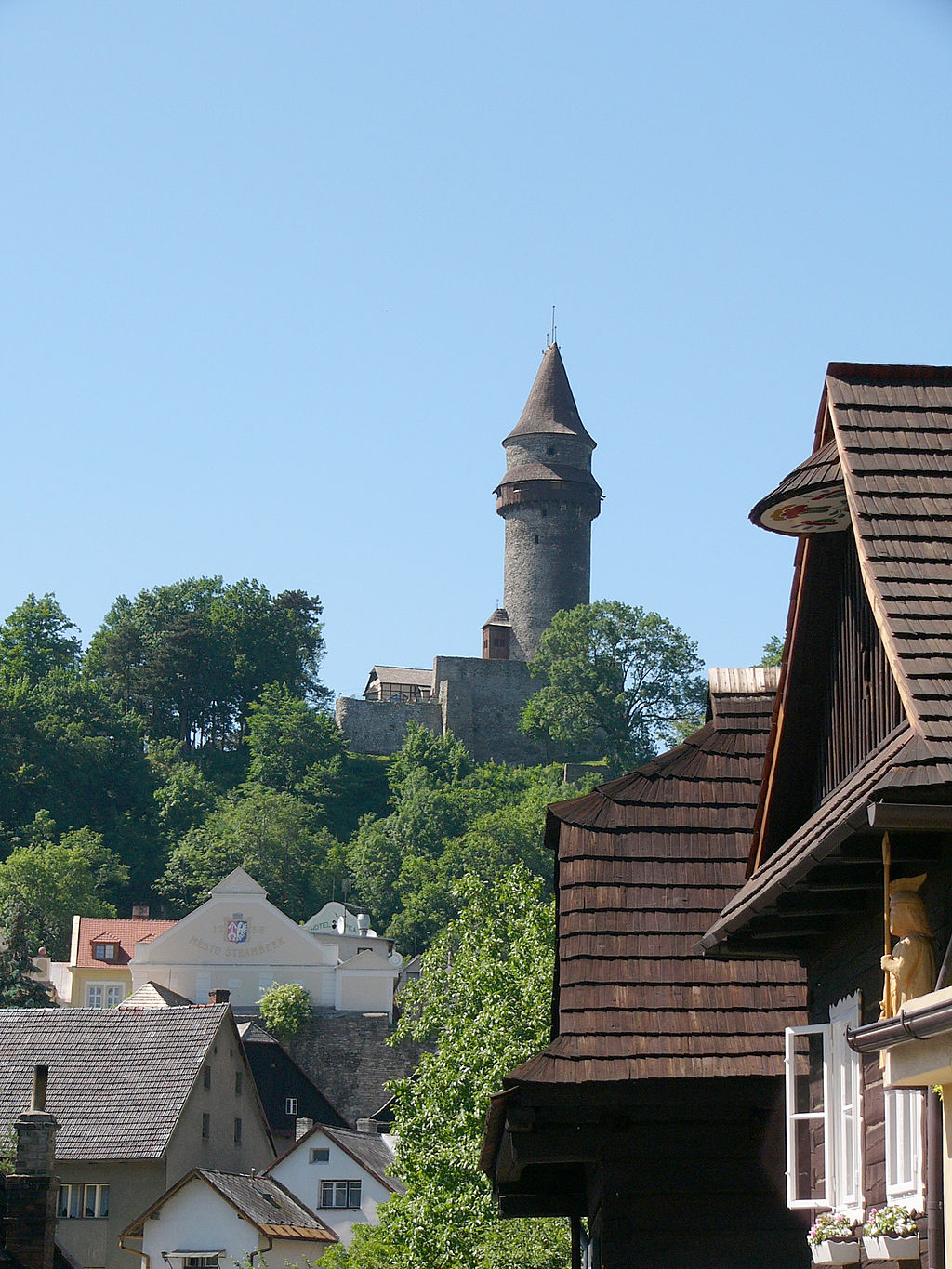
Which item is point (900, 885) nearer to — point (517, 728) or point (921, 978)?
point (921, 978)

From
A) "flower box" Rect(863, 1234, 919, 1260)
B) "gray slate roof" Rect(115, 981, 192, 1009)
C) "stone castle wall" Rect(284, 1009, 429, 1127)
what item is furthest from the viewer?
"gray slate roof" Rect(115, 981, 192, 1009)

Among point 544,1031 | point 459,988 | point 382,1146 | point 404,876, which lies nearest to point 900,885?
point 544,1031

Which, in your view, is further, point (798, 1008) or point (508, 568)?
point (508, 568)

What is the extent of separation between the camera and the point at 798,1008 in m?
11.0

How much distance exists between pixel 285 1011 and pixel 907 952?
217ft

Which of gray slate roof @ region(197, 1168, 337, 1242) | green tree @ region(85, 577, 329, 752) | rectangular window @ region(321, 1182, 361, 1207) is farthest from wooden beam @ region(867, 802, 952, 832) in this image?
green tree @ region(85, 577, 329, 752)

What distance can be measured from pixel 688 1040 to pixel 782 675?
2.29 m

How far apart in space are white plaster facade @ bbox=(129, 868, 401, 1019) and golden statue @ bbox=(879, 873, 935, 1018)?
231ft

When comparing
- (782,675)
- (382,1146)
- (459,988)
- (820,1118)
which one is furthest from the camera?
(382,1146)

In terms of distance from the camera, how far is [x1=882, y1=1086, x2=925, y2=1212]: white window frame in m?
7.48

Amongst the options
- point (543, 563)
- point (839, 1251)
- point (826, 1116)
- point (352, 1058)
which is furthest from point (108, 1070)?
point (543, 563)

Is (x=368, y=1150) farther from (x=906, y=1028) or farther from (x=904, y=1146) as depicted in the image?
(x=906, y=1028)

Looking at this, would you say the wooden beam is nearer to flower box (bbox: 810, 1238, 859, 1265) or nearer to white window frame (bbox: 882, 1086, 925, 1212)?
white window frame (bbox: 882, 1086, 925, 1212)

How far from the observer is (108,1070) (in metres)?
38.4
